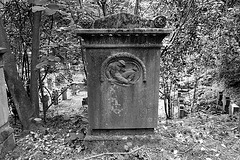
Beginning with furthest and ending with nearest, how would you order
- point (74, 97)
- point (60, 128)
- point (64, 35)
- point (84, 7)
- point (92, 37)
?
point (74, 97)
point (64, 35)
point (60, 128)
point (84, 7)
point (92, 37)

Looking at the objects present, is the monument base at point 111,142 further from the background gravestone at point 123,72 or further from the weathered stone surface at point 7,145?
the weathered stone surface at point 7,145

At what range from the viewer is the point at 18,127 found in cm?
378

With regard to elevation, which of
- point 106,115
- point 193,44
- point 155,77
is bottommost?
point 106,115

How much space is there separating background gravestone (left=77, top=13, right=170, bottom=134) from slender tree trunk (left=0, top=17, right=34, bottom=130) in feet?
4.14

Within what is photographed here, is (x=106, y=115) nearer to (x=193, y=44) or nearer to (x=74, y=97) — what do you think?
(x=193, y=44)

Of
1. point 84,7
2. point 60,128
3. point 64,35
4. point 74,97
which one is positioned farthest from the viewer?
point 74,97

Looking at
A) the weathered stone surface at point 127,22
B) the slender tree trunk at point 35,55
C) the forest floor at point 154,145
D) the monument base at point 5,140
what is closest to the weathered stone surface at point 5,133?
the monument base at point 5,140

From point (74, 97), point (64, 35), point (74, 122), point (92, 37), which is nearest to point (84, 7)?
point (92, 37)

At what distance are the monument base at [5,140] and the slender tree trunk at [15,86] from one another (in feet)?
1.40

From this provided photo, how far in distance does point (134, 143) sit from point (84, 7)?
7.49ft

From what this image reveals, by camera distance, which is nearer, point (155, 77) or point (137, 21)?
point (137, 21)

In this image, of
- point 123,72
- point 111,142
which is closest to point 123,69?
point 123,72

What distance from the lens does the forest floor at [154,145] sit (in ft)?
8.96

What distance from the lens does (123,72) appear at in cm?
272
